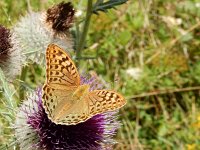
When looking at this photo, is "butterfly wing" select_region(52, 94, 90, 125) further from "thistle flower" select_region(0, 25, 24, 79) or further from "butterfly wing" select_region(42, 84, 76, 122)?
"thistle flower" select_region(0, 25, 24, 79)

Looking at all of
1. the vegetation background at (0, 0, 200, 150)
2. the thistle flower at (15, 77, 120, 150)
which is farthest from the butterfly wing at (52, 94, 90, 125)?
the vegetation background at (0, 0, 200, 150)

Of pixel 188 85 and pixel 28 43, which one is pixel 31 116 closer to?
pixel 28 43

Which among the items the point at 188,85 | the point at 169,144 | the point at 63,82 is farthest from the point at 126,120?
the point at 63,82

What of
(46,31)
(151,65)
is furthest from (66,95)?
(151,65)

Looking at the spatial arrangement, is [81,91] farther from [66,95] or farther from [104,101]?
[104,101]

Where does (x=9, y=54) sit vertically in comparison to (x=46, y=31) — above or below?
below

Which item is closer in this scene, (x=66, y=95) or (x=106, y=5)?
(x=66, y=95)
